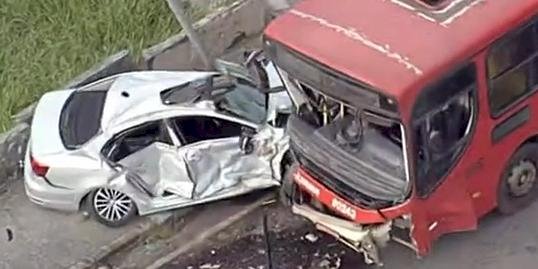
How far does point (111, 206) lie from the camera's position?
1559cm

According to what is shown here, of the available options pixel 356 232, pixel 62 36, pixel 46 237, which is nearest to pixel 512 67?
pixel 356 232

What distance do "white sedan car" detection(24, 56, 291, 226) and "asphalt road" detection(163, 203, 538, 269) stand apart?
0.52 meters

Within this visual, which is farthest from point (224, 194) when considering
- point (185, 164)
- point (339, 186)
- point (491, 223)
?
point (491, 223)

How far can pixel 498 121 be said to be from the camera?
47.1ft

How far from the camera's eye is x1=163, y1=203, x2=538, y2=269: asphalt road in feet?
48.9

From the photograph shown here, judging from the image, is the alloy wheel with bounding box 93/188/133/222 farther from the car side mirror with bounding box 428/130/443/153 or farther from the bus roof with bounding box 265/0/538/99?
the car side mirror with bounding box 428/130/443/153

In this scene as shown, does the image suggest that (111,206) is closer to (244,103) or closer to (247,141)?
(247,141)

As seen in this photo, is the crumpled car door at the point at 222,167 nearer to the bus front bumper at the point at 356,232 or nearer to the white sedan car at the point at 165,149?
the white sedan car at the point at 165,149

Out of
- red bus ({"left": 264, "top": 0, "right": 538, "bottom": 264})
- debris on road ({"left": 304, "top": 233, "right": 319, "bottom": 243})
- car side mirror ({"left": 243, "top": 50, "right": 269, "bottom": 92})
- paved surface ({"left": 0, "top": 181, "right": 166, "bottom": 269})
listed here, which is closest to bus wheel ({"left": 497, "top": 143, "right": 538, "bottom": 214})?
red bus ({"left": 264, "top": 0, "right": 538, "bottom": 264})

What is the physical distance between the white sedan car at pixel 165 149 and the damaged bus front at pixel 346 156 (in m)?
0.65

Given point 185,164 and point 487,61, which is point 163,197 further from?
point 487,61

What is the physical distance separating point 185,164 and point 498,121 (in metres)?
3.23

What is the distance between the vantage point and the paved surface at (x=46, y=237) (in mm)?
15453

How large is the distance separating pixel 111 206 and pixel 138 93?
1.22m
